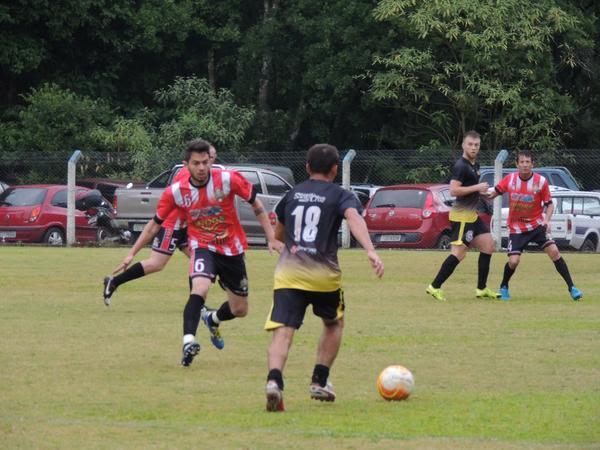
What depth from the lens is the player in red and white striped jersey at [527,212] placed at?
57.3 ft

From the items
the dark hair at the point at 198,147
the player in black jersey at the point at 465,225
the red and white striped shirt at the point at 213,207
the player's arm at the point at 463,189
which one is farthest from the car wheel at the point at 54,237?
the dark hair at the point at 198,147

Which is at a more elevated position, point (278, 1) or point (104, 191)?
point (278, 1)

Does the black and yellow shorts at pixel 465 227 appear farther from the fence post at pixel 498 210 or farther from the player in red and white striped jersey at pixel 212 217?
the fence post at pixel 498 210

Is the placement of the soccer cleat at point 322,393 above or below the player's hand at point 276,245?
below

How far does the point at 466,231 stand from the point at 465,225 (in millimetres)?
76

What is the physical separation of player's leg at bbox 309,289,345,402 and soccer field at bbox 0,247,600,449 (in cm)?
11

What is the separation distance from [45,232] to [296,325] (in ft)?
76.4

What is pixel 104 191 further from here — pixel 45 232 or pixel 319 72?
pixel 319 72

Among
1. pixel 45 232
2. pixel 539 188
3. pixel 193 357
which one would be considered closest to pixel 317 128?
pixel 45 232

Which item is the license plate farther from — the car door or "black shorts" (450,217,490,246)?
"black shorts" (450,217,490,246)

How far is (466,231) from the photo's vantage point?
17.4 m

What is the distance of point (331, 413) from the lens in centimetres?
880

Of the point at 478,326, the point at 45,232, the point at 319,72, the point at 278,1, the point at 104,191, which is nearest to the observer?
the point at 478,326

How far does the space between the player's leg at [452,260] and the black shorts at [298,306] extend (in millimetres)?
8102
